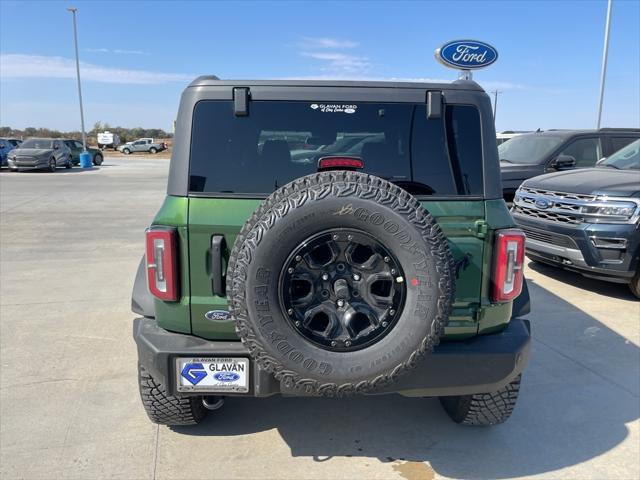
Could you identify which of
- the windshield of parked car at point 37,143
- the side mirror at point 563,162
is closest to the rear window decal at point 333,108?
the side mirror at point 563,162

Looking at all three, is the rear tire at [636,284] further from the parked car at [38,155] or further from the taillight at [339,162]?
the parked car at [38,155]

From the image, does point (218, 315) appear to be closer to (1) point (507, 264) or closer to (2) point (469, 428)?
(1) point (507, 264)

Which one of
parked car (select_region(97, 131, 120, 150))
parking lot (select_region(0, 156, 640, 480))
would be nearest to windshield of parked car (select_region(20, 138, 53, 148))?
parking lot (select_region(0, 156, 640, 480))

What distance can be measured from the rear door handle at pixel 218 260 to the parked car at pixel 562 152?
752 centimetres

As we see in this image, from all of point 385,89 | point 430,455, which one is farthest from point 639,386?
point 385,89

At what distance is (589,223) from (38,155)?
24.3m

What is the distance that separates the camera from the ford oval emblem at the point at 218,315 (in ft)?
8.18

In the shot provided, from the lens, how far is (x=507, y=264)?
2.55 m

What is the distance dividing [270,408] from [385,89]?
6.95 ft

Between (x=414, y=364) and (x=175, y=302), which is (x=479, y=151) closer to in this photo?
(x=414, y=364)

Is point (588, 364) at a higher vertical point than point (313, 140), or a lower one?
lower

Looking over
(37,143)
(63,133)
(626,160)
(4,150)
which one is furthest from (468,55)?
(63,133)

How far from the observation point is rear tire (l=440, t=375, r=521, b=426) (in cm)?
294

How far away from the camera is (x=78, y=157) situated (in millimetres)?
29188
